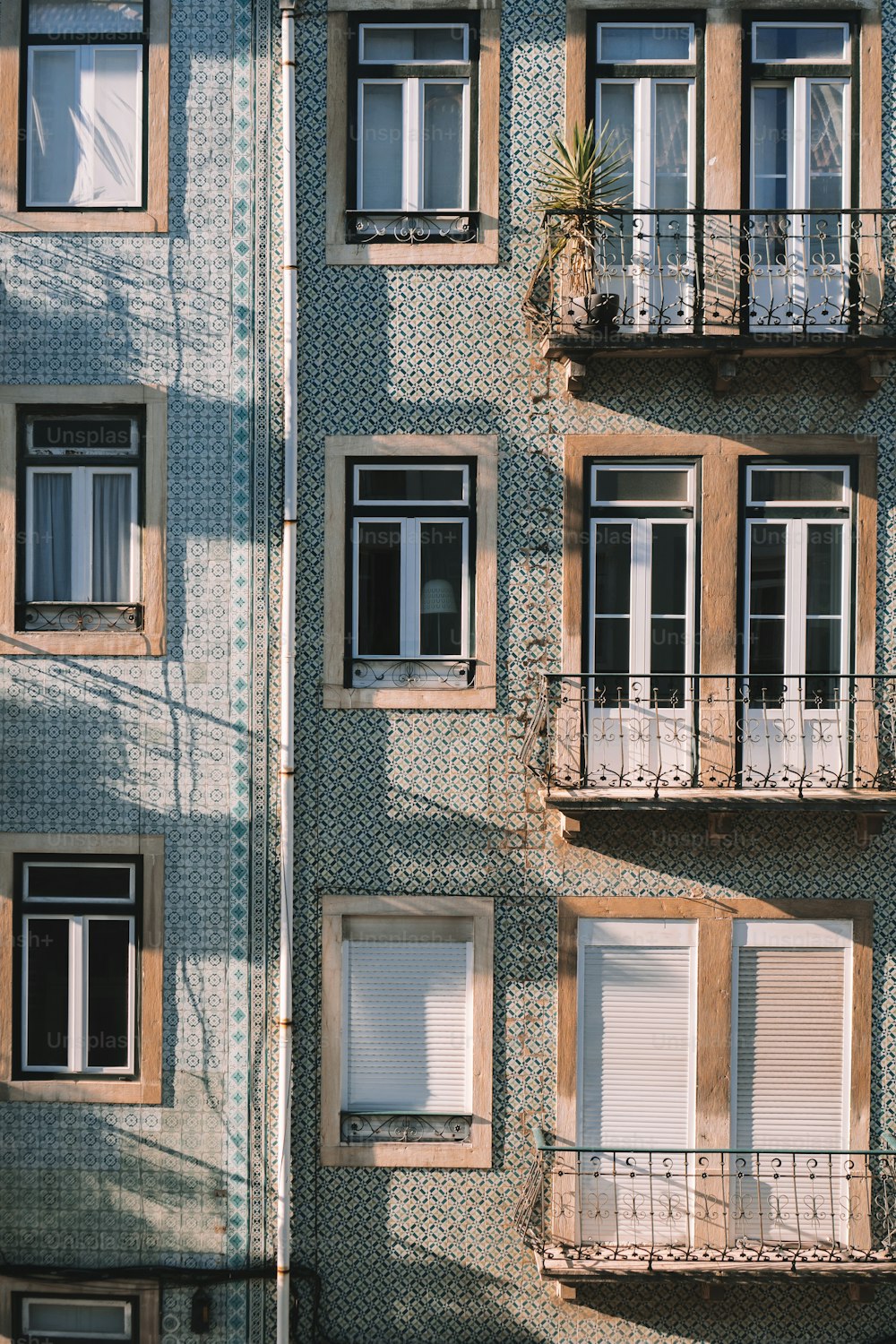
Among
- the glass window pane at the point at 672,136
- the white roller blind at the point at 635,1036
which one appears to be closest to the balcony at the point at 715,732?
the white roller blind at the point at 635,1036

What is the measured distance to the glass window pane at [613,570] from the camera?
29.7ft

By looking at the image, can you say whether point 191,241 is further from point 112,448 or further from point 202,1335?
point 202,1335

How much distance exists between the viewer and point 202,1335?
8.83 meters

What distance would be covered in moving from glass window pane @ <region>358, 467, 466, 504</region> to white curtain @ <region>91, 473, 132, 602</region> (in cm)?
201

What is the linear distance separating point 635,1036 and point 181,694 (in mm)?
4653

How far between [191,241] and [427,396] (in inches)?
92.0

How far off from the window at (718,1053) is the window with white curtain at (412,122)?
592 centimetres

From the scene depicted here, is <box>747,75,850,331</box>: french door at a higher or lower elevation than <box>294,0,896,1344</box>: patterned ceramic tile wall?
higher

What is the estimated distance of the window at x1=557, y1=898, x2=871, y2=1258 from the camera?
28.8 ft

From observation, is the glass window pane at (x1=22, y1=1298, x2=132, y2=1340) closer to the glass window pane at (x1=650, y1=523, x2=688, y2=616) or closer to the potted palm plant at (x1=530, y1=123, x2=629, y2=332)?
the glass window pane at (x1=650, y1=523, x2=688, y2=616)

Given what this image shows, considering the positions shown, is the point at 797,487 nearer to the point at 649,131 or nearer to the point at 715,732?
the point at 715,732

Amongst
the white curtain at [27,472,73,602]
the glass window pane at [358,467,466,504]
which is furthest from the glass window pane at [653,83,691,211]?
the white curtain at [27,472,73,602]


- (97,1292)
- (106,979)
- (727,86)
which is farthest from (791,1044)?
(727,86)

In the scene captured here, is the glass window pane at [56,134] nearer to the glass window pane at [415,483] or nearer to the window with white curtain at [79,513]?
the window with white curtain at [79,513]
